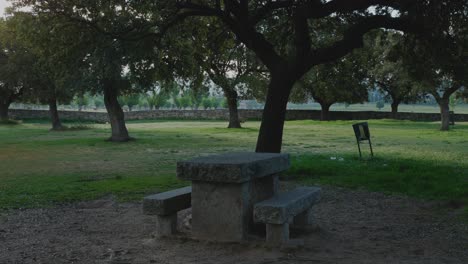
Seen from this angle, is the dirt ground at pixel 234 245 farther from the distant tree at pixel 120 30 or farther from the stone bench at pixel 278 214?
the distant tree at pixel 120 30

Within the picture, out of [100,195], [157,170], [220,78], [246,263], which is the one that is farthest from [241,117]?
[246,263]

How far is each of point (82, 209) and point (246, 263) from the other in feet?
14.5

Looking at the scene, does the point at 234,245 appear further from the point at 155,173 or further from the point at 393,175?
the point at 155,173

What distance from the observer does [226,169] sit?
590cm

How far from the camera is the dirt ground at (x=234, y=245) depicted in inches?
225

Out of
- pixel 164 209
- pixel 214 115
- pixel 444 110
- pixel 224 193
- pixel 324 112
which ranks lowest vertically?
pixel 164 209

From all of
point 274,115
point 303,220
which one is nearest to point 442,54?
point 274,115

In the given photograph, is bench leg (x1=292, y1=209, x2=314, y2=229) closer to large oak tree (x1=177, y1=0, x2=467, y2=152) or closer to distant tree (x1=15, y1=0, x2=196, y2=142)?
large oak tree (x1=177, y1=0, x2=467, y2=152)

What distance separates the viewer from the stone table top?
587 centimetres

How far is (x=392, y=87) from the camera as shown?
179 ft

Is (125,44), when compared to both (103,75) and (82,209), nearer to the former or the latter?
(82,209)

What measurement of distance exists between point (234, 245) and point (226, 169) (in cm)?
98

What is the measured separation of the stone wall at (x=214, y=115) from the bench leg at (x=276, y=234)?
5273 cm

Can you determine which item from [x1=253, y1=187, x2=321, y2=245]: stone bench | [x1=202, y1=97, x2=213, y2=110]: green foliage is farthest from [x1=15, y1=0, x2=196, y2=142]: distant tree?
[x1=202, y1=97, x2=213, y2=110]: green foliage
